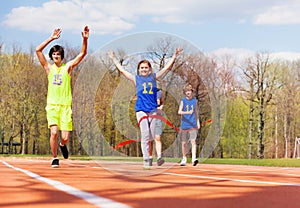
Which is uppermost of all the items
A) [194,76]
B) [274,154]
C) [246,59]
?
[246,59]

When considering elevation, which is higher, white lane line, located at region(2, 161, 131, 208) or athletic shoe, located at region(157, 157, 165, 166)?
athletic shoe, located at region(157, 157, 165, 166)

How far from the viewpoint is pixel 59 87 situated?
9.43 metres

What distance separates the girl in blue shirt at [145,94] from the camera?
313 inches

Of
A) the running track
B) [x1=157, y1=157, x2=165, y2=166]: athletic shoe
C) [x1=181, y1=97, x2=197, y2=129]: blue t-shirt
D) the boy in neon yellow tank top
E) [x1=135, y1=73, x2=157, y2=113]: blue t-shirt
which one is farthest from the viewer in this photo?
the boy in neon yellow tank top

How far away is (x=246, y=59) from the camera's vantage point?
46.6m

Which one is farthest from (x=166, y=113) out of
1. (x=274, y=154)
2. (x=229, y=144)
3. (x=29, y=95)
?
(x=274, y=154)

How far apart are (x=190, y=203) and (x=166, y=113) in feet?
14.7

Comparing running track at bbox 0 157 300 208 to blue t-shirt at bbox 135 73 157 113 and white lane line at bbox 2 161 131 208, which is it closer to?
white lane line at bbox 2 161 131 208

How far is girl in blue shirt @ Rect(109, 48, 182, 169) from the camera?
7.95 m

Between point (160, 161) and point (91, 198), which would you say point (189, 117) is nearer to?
point (160, 161)

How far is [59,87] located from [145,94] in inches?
87.6

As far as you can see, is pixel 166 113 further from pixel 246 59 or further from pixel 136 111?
pixel 246 59

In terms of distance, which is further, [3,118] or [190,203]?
[3,118]

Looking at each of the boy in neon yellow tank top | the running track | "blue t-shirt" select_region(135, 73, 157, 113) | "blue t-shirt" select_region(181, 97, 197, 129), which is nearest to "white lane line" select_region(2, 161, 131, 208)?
the running track
